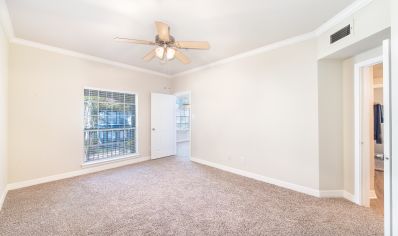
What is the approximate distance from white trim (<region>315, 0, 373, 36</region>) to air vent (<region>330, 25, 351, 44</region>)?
142 mm

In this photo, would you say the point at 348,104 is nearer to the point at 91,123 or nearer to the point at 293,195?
the point at 293,195

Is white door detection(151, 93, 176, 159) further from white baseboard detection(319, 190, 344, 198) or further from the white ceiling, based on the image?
white baseboard detection(319, 190, 344, 198)

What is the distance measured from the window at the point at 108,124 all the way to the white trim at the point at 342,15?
4.34 metres

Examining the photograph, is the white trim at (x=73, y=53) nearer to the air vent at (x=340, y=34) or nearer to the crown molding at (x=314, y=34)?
the crown molding at (x=314, y=34)

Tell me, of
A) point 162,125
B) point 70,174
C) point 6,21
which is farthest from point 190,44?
point 70,174

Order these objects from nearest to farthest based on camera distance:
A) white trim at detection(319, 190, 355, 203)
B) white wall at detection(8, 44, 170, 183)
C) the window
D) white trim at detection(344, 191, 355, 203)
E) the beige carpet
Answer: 1. the beige carpet
2. white trim at detection(344, 191, 355, 203)
3. white trim at detection(319, 190, 355, 203)
4. white wall at detection(8, 44, 170, 183)
5. the window

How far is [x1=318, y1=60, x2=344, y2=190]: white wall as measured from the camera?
2.80 m

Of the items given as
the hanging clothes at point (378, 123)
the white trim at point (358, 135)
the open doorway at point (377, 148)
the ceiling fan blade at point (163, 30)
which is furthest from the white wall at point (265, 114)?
the hanging clothes at point (378, 123)

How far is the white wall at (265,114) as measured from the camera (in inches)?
115

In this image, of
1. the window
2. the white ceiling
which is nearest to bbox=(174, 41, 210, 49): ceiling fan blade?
the white ceiling

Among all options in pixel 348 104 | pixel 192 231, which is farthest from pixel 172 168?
pixel 348 104

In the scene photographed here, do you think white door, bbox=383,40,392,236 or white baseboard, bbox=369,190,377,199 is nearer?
white door, bbox=383,40,392,236

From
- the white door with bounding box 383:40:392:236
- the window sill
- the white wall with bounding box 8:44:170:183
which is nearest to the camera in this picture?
the white door with bounding box 383:40:392:236

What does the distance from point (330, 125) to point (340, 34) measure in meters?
1.32
